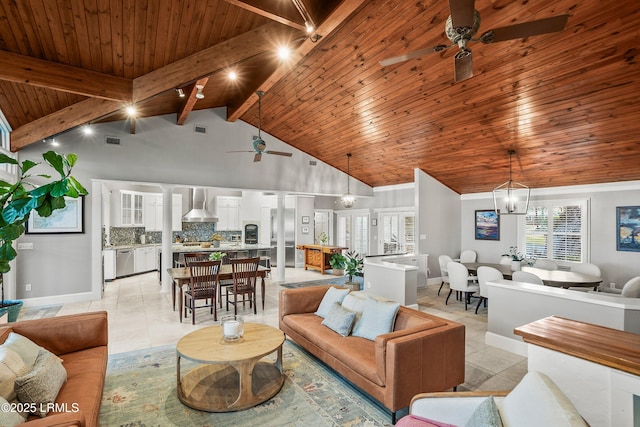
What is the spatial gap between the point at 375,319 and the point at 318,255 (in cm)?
643

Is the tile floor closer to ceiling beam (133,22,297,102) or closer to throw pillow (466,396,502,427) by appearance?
throw pillow (466,396,502,427)

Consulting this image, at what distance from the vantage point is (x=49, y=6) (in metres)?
2.75

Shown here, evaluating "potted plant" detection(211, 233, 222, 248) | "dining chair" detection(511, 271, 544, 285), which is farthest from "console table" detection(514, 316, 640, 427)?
"potted plant" detection(211, 233, 222, 248)

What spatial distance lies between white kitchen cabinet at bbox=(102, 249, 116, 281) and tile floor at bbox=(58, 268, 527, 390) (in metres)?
0.24

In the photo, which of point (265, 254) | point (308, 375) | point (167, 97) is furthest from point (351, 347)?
point (265, 254)

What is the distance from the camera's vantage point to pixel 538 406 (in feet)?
4.58

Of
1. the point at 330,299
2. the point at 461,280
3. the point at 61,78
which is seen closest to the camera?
the point at 61,78

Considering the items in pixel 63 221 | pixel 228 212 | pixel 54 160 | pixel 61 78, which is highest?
pixel 61 78

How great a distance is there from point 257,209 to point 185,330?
20.9ft

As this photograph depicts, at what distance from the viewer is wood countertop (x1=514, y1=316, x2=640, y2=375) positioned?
1598mm

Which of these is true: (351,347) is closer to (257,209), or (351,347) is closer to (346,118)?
(346,118)

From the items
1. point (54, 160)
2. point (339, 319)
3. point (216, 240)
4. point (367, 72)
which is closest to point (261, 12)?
point (367, 72)

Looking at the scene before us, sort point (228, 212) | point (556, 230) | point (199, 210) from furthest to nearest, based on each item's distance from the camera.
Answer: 1. point (228, 212)
2. point (199, 210)
3. point (556, 230)

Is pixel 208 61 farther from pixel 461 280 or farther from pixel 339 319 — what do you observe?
pixel 461 280
